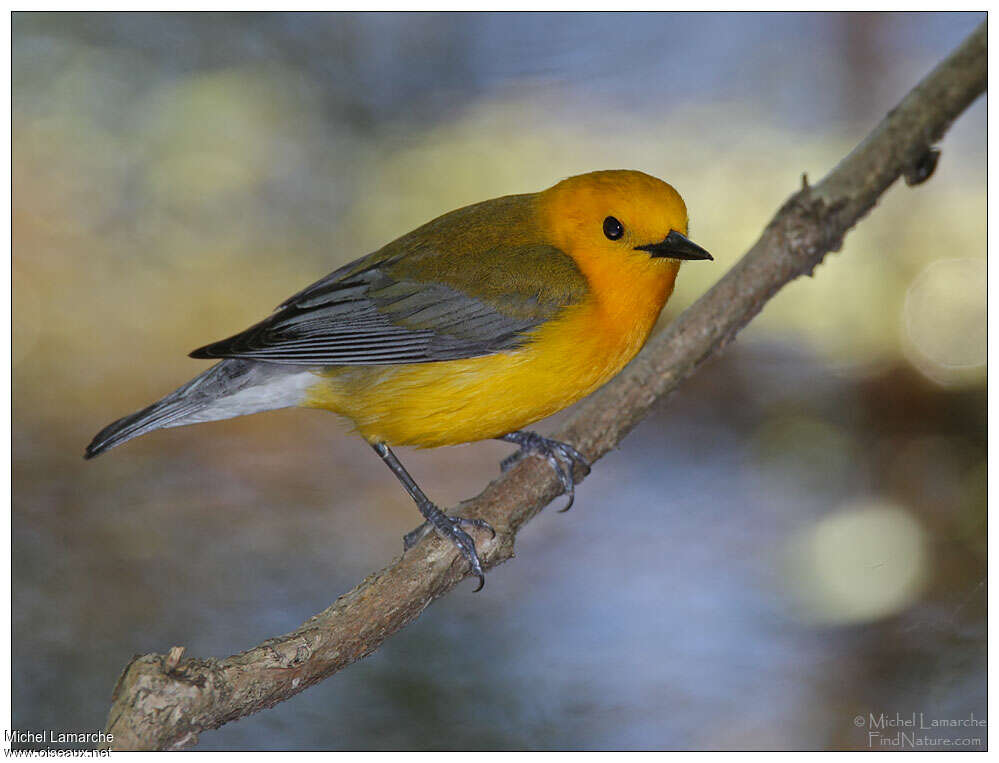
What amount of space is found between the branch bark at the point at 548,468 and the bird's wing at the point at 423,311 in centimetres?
Answer: 58

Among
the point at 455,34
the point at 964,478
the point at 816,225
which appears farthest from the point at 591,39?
the point at 964,478

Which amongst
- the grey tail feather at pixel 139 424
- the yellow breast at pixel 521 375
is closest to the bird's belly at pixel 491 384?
the yellow breast at pixel 521 375

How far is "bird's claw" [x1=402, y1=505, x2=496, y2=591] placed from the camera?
2994mm

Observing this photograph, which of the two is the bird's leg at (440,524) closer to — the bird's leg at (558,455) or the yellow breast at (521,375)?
the yellow breast at (521,375)

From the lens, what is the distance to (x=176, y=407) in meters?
3.16

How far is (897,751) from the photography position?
9.53 feet

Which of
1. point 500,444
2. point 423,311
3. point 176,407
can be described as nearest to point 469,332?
point 423,311

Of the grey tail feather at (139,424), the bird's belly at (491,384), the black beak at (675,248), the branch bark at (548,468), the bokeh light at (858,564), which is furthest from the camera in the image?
the bokeh light at (858,564)

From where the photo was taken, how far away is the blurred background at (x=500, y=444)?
326 cm

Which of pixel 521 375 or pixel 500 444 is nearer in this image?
pixel 521 375

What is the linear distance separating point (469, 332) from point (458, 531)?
64 cm

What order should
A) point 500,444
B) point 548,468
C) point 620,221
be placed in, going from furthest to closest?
1. point 500,444
2. point 548,468
3. point 620,221

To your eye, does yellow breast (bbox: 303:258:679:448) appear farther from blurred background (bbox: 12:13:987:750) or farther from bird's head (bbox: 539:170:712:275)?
blurred background (bbox: 12:13:987:750)

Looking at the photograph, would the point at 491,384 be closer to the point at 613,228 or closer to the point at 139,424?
the point at 613,228
